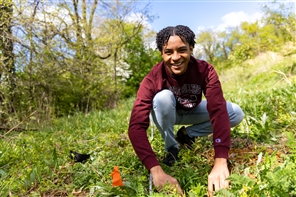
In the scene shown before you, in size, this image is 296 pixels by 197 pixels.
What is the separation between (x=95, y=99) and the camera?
27.0 feet

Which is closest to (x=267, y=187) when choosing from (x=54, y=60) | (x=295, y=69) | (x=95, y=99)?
(x=54, y=60)

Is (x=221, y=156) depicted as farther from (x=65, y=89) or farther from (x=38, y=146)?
(x=65, y=89)

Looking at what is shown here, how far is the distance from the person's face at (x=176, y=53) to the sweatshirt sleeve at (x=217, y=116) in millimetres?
250

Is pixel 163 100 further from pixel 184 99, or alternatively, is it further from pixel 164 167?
pixel 164 167

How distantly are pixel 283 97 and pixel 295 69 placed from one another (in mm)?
5431

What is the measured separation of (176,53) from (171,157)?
892 mm

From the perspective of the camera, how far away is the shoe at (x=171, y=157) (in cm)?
213

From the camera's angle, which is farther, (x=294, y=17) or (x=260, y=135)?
(x=294, y=17)

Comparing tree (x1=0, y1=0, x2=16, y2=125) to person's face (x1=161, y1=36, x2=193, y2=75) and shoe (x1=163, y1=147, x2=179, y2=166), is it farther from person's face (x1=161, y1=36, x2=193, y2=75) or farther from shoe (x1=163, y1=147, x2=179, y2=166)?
person's face (x1=161, y1=36, x2=193, y2=75)

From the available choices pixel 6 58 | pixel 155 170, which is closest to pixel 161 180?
pixel 155 170

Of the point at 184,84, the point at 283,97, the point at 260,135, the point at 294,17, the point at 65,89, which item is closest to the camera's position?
the point at 184,84

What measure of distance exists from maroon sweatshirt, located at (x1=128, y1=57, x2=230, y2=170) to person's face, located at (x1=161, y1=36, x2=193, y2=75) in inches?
6.2

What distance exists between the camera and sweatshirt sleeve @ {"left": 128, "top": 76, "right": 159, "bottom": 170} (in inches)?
64.5

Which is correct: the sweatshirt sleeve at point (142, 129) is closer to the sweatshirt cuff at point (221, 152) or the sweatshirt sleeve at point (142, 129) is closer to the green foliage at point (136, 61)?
the sweatshirt cuff at point (221, 152)
